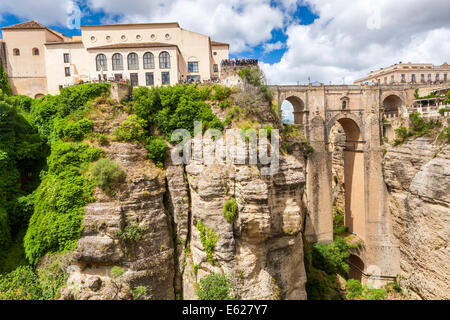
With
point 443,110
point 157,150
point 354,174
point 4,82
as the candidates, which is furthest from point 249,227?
point 4,82

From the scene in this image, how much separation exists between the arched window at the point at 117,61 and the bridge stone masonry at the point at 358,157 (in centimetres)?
1492

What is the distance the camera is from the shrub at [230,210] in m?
14.7

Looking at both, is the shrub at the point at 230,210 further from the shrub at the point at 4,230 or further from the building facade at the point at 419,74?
the building facade at the point at 419,74

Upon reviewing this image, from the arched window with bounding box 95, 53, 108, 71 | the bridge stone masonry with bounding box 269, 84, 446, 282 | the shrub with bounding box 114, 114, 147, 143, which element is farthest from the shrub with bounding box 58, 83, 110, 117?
the bridge stone masonry with bounding box 269, 84, 446, 282

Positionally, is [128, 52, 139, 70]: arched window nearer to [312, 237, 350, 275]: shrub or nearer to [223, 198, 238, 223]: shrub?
[223, 198, 238, 223]: shrub

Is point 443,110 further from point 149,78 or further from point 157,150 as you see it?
point 149,78

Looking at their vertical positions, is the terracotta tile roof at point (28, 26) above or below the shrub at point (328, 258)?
above

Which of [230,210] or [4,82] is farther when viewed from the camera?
[4,82]

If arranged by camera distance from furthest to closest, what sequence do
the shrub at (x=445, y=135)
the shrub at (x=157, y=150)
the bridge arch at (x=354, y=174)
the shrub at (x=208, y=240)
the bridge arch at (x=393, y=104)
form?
1. the bridge arch at (x=393, y=104)
2. the bridge arch at (x=354, y=174)
3. the shrub at (x=445, y=135)
4. the shrub at (x=157, y=150)
5. the shrub at (x=208, y=240)

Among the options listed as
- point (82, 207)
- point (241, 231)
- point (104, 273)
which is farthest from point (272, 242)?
point (82, 207)

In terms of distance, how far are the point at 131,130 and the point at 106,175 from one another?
3.62 meters

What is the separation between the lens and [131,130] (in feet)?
56.0

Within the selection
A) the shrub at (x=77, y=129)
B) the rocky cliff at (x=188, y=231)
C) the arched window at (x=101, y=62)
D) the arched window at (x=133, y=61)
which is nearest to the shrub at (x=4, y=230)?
the rocky cliff at (x=188, y=231)

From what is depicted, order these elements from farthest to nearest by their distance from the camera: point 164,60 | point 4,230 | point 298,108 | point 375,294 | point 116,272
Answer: point 298,108
point 164,60
point 375,294
point 4,230
point 116,272
